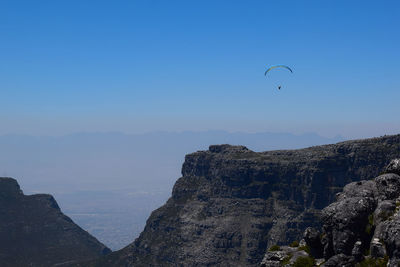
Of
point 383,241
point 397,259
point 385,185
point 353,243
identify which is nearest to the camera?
point 397,259

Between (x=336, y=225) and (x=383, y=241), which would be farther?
(x=336, y=225)

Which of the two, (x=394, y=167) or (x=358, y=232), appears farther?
(x=394, y=167)

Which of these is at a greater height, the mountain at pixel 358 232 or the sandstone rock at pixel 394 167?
the sandstone rock at pixel 394 167

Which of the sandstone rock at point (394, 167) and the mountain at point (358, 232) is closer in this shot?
the mountain at point (358, 232)

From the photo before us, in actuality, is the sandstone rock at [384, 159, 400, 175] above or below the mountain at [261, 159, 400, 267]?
above

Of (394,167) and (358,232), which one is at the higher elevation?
(394,167)

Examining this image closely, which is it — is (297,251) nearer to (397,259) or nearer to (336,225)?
(336,225)

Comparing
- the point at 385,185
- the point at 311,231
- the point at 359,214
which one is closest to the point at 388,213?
A: the point at 359,214

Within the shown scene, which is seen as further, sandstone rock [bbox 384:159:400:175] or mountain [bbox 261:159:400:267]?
sandstone rock [bbox 384:159:400:175]
